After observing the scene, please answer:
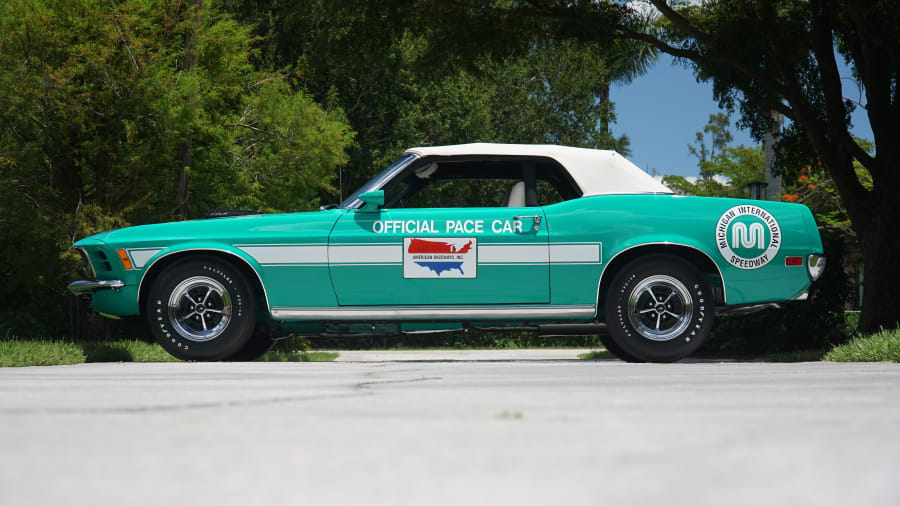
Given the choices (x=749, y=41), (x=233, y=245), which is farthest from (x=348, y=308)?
(x=749, y=41)

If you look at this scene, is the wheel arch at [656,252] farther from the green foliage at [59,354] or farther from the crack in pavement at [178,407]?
the green foliage at [59,354]

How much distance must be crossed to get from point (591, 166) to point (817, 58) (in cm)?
634

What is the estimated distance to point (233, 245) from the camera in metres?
6.04

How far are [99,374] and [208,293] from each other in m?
1.48

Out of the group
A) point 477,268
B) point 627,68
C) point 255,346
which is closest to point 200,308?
point 255,346

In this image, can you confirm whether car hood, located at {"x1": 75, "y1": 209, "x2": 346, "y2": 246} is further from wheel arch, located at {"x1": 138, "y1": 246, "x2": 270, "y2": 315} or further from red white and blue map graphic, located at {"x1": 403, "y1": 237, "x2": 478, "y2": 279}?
red white and blue map graphic, located at {"x1": 403, "y1": 237, "x2": 478, "y2": 279}

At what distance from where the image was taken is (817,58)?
11102 millimetres

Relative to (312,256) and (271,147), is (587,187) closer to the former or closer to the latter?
(312,256)

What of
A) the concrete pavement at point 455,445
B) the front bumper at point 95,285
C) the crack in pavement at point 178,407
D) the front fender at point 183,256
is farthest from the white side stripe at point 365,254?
the crack in pavement at point 178,407

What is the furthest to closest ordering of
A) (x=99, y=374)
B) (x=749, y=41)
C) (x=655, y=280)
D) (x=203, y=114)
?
(x=203, y=114)
(x=749, y=41)
(x=655, y=280)
(x=99, y=374)

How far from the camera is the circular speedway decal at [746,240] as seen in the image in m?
5.95

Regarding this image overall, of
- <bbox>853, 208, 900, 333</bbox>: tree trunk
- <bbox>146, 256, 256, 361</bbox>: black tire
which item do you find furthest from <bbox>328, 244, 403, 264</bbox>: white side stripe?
<bbox>853, 208, 900, 333</bbox>: tree trunk

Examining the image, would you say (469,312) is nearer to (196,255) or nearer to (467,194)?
(196,255)

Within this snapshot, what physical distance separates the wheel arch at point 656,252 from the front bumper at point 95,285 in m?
3.39
